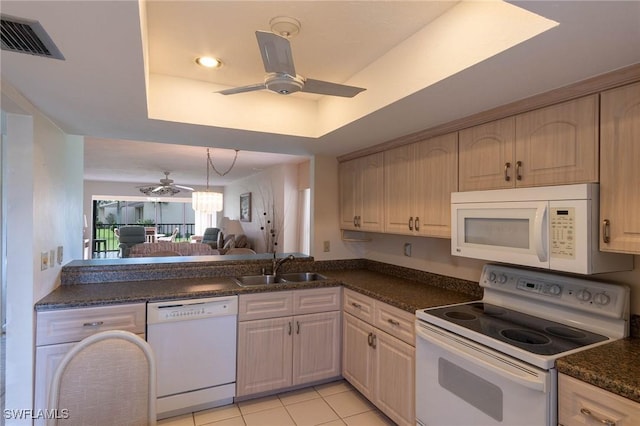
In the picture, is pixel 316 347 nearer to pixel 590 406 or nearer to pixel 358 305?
pixel 358 305

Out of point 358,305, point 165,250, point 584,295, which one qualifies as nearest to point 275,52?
point 584,295

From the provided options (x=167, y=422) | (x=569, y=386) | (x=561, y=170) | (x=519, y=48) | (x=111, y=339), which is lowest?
(x=167, y=422)

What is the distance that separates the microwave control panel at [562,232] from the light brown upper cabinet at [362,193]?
1410mm

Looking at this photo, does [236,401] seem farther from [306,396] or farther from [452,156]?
[452,156]

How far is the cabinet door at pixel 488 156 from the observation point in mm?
1899

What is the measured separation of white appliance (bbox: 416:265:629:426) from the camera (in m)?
1.42

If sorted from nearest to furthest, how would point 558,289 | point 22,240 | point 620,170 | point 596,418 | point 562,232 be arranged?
point 596,418 → point 620,170 → point 562,232 → point 558,289 → point 22,240

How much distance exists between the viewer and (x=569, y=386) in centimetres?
131

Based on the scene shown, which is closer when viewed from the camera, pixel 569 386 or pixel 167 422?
pixel 569 386

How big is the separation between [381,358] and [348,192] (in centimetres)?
159

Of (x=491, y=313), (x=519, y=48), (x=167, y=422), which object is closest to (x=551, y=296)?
(x=491, y=313)

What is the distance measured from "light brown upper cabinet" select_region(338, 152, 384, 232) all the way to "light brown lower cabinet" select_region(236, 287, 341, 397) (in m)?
0.69

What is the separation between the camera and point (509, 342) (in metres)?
1.54

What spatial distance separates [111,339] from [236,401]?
5.06 feet
